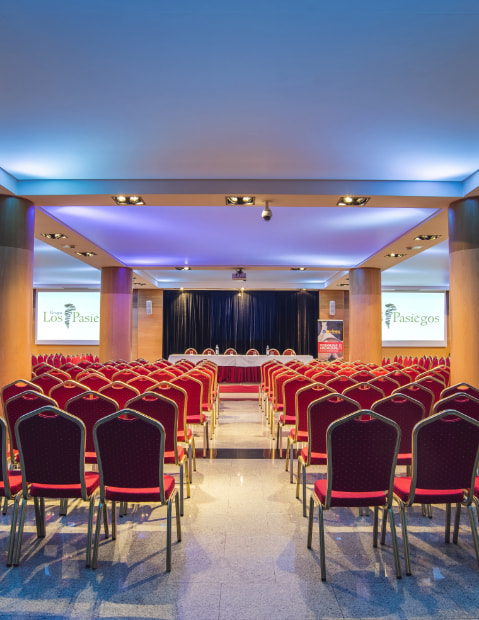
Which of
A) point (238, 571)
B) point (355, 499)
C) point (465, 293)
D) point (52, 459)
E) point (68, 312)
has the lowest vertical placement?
point (238, 571)

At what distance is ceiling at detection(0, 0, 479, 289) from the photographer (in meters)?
3.32

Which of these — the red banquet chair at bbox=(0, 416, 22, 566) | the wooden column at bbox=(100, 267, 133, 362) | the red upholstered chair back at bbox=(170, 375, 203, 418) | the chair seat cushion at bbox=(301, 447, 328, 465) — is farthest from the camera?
the wooden column at bbox=(100, 267, 133, 362)

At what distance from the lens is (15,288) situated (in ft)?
21.4

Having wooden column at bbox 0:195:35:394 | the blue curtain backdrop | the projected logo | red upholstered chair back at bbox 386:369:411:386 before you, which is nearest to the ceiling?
wooden column at bbox 0:195:35:394

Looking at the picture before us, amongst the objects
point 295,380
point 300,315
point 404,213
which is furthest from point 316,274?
point 295,380

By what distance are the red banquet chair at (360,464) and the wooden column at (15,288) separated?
198 inches

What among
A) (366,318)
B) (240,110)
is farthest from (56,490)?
(366,318)

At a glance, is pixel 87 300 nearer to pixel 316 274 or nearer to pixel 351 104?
pixel 316 274

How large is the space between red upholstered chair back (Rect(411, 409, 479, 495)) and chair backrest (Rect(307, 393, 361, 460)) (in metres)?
0.79

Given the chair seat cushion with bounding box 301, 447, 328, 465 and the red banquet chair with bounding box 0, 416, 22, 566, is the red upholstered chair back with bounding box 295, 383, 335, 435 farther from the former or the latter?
the red banquet chair with bounding box 0, 416, 22, 566

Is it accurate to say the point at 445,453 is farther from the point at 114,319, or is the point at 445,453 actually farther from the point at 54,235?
the point at 114,319

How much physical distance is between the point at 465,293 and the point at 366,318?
681 centimetres

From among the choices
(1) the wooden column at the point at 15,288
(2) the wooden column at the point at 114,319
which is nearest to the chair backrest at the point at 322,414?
(1) the wooden column at the point at 15,288

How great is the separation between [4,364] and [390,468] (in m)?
5.32
